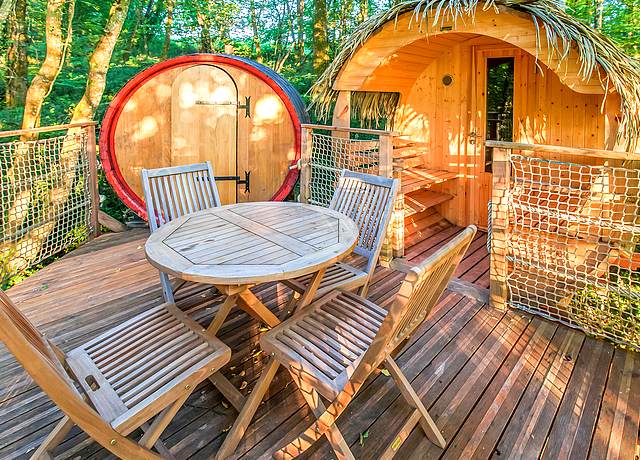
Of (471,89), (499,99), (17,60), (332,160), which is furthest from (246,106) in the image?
(17,60)

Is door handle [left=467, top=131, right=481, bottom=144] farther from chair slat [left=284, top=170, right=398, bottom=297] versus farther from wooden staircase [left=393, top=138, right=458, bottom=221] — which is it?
chair slat [left=284, top=170, right=398, bottom=297]

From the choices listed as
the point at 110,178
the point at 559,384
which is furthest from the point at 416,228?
the point at 110,178

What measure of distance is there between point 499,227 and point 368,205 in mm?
1116

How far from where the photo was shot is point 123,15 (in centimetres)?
550

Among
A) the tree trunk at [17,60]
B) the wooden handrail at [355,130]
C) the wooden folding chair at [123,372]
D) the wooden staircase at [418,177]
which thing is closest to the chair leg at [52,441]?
the wooden folding chair at [123,372]

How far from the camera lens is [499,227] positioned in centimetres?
336

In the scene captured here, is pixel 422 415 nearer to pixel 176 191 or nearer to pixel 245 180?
pixel 176 191

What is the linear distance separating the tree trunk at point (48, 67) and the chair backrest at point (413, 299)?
5.45 meters

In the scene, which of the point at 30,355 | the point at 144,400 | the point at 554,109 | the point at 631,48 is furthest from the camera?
the point at 631,48

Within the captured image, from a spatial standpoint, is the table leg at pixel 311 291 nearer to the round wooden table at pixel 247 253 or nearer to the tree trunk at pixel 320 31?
the round wooden table at pixel 247 253

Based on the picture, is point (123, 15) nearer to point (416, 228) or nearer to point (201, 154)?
point (201, 154)

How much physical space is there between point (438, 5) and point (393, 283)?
2.50 meters

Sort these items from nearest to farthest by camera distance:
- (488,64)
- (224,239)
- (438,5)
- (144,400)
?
(144,400), (224,239), (438,5), (488,64)

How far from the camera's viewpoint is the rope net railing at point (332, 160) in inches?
185
